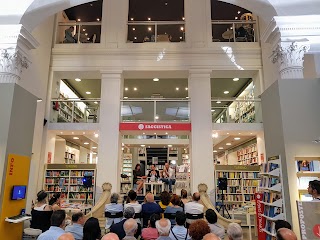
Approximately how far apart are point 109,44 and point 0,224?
306 inches

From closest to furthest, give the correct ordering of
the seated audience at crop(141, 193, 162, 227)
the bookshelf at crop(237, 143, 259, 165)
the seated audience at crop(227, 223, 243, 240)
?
the seated audience at crop(227, 223, 243, 240) → the seated audience at crop(141, 193, 162, 227) → the bookshelf at crop(237, 143, 259, 165)

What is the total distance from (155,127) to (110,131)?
162 cm

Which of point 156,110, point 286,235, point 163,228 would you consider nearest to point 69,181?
point 156,110

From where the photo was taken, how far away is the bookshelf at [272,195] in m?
4.41

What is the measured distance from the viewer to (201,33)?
33.9 feet

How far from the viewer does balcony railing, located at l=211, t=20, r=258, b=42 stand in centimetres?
1067

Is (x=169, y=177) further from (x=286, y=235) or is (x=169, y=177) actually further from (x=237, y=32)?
(x=286, y=235)

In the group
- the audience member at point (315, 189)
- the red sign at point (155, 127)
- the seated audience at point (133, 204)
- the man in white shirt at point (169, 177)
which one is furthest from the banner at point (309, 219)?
the man in white shirt at point (169, 177)

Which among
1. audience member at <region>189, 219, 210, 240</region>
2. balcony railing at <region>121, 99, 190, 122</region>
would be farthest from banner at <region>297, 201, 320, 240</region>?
balcony railing at <region>121, 99, 190, 122</region>

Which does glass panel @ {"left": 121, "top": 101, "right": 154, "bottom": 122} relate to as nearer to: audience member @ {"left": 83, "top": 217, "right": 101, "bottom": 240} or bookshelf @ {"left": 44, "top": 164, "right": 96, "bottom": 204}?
bookshelf @ {"left": 44, "top": 164, "right": 96, "bottom": 204}

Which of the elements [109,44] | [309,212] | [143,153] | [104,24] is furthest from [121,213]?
[143,153]

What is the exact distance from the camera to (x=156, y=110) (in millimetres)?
9922

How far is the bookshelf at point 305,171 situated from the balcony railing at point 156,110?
18.5ft

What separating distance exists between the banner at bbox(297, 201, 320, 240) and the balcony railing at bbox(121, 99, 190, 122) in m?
6.49
